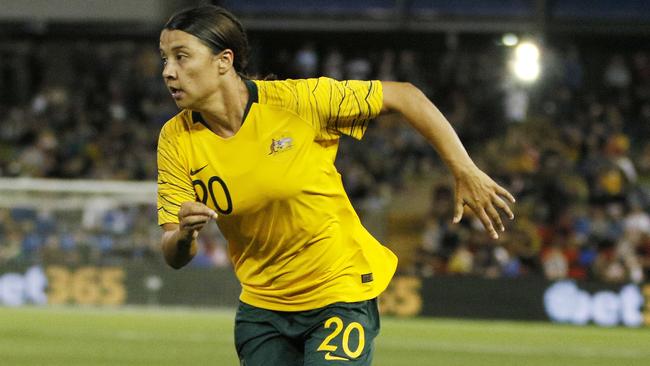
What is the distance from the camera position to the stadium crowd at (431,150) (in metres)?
17.9

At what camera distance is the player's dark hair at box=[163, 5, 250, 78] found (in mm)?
4742

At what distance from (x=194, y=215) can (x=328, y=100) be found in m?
0.77

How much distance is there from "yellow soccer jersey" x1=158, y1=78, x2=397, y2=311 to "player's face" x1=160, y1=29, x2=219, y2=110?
205 mm

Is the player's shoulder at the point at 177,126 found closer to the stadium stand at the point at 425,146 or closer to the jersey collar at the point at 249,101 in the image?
the jersey collar at the point at 249,101

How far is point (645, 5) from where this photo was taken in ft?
79.8

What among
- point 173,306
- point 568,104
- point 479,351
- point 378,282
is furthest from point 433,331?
point 378,282

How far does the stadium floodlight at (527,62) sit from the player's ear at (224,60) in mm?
17139

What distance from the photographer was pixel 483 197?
186 inches

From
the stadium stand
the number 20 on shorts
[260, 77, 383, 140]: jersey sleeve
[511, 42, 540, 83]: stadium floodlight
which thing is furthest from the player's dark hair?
[511, 42, 540, 83]: stadium floodlight

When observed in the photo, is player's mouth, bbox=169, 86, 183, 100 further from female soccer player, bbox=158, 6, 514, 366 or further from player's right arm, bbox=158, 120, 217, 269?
player's right arm, bbox=158, 120, 217, 269

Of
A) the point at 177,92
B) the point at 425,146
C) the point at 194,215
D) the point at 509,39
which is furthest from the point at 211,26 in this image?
the point at 509,39

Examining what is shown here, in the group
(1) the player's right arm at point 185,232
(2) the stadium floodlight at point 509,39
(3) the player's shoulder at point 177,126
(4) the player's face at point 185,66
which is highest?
(2) the stadium floodlight at point 509,39

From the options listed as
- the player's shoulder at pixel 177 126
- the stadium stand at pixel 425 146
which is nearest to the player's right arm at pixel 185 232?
the player's shoulder at pixel 177 126

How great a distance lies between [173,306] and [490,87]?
814cm
